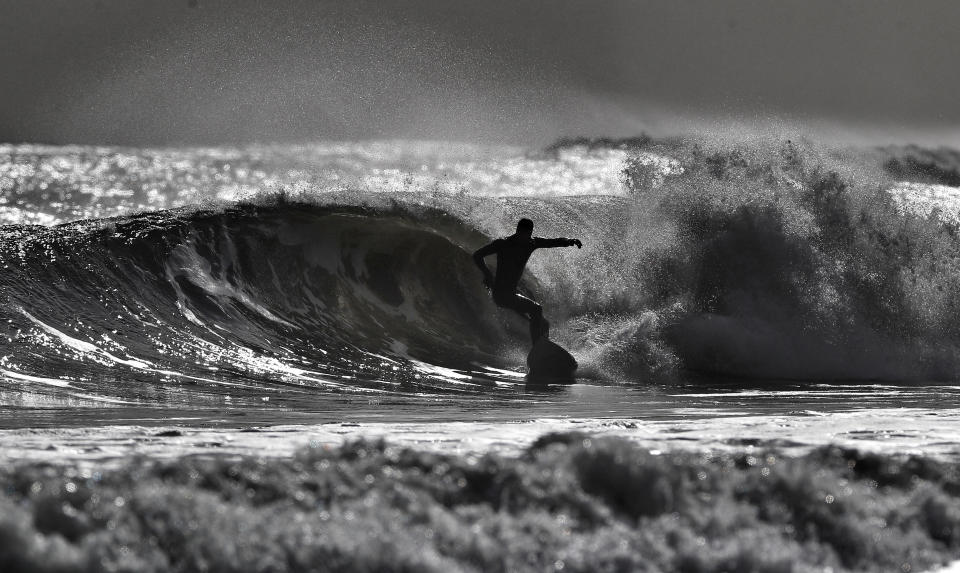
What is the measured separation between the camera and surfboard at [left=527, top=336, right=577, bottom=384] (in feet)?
42.4

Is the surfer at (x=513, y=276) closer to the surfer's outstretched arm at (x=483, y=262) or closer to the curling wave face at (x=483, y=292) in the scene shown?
the surfer's outstretched arm at (x=483, y=262)

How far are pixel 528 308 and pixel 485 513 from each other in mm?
8885

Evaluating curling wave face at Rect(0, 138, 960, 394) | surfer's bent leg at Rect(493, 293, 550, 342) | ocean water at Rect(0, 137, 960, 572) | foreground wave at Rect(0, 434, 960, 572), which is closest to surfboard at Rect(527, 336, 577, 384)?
surfer's bent leg at Rect(493, 293, 550, 342)

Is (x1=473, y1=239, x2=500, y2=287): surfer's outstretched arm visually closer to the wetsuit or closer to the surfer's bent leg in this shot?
the wetsuit

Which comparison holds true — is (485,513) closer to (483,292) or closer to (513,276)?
(513,276)

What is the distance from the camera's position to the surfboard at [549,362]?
12.9 metres

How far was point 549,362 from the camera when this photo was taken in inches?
512

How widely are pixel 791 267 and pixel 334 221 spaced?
21.0 feet

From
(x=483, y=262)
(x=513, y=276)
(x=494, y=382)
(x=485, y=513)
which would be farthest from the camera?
(x=513, y=276)

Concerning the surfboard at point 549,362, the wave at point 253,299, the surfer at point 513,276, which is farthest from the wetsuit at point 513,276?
the wave at point 253,299

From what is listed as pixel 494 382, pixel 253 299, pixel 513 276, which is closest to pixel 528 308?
pixel 513 276

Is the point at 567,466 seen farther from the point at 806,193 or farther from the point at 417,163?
the point at 417,163

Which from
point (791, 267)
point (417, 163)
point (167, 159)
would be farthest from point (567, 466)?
point (167, 159)

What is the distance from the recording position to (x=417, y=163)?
1607 inches
